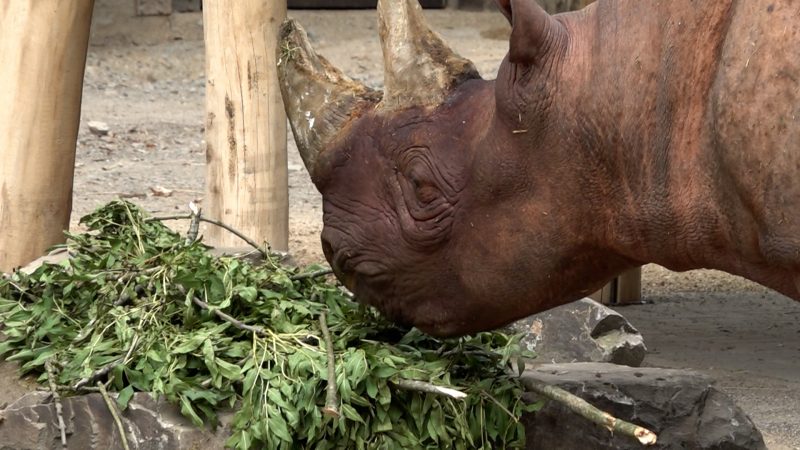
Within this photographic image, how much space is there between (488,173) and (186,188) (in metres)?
5.57

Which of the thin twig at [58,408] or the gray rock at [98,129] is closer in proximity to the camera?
the thin twig at [58,408]

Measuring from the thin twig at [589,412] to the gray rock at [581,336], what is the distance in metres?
0.82

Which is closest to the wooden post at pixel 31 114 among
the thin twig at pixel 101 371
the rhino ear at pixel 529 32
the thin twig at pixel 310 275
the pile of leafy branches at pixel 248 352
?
the pile of leafy branches at pixel 248 352

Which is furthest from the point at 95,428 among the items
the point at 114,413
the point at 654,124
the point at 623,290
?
the point at 623,290

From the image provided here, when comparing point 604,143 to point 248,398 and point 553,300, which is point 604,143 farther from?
point 248,398

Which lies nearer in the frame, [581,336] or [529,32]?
[529,32]

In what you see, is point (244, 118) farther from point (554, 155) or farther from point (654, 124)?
point (654, 124)

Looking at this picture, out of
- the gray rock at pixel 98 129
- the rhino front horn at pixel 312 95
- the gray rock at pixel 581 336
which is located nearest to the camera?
the rhino front horn at pixel 312 95

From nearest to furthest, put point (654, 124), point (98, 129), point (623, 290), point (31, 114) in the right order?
point (654, 124) → point (31, 114) → point (623, 290) → point (98, 129)

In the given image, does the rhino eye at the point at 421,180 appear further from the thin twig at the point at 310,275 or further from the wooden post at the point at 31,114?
the wooden post at the point at 31,114

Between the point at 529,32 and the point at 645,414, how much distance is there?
1208 millimetres

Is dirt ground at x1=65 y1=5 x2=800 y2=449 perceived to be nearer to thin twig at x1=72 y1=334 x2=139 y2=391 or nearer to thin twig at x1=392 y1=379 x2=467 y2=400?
thin twig at x1=392 y1=379 x2=467 y2=400

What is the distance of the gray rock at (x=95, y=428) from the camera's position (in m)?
3.54

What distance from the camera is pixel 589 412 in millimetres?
3453
